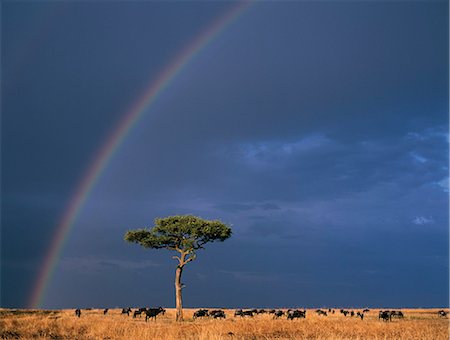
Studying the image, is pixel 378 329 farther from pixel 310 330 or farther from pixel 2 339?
pixel 2 339

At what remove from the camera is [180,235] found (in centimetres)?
5459

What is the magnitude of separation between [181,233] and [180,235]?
0.33 m

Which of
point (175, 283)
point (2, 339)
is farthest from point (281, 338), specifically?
point (175, 283)

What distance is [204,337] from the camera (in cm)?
2183

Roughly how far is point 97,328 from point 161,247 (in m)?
27.4

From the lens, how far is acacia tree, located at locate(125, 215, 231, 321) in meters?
53.2

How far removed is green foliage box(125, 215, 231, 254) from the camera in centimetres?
5353

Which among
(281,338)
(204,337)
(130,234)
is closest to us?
(204,337)

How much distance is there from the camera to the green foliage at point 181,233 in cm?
5353

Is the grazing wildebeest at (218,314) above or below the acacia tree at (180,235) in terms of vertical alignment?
below

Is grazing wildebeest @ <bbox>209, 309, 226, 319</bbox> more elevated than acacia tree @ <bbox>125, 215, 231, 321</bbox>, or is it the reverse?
acacia tree @ <bbox>125, 215, 231, 321</bbox>

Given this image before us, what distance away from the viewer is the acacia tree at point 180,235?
5322 cm

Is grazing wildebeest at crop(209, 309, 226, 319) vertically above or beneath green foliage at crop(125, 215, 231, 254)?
beneath

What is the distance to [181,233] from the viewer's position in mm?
54469
